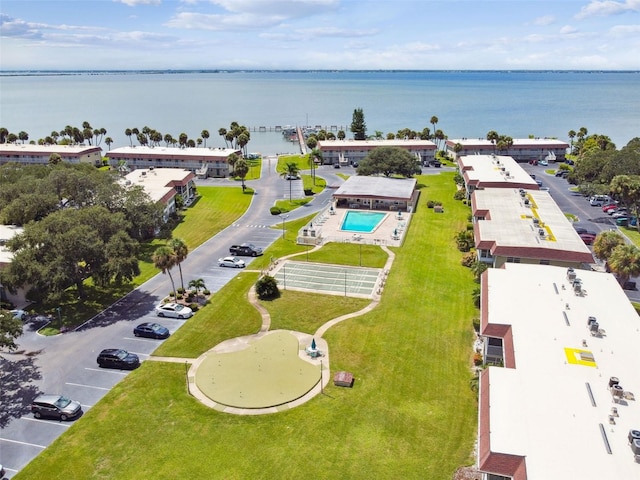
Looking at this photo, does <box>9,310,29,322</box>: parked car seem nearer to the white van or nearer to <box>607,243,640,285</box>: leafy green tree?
<box>607,243,640,285</box>: leafy green tree

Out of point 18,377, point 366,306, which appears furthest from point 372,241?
point 18,377

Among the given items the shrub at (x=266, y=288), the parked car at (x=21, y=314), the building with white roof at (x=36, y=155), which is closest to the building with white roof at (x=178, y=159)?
the building with white roof at (x=36, y=155)

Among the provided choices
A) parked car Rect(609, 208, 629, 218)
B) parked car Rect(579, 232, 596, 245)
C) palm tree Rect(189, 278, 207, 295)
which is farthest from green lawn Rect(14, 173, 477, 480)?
parked car Rect(609, 208, 629, 218)

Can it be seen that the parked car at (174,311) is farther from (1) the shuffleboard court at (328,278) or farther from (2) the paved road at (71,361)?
(1) the shuffleboard court at (328,278)

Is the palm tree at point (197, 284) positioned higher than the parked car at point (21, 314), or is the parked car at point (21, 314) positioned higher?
the palm tree at point (197, 284)

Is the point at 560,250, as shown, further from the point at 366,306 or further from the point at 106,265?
the point at 106,265

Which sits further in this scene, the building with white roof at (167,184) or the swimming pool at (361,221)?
the building with white roof at (167,184)
